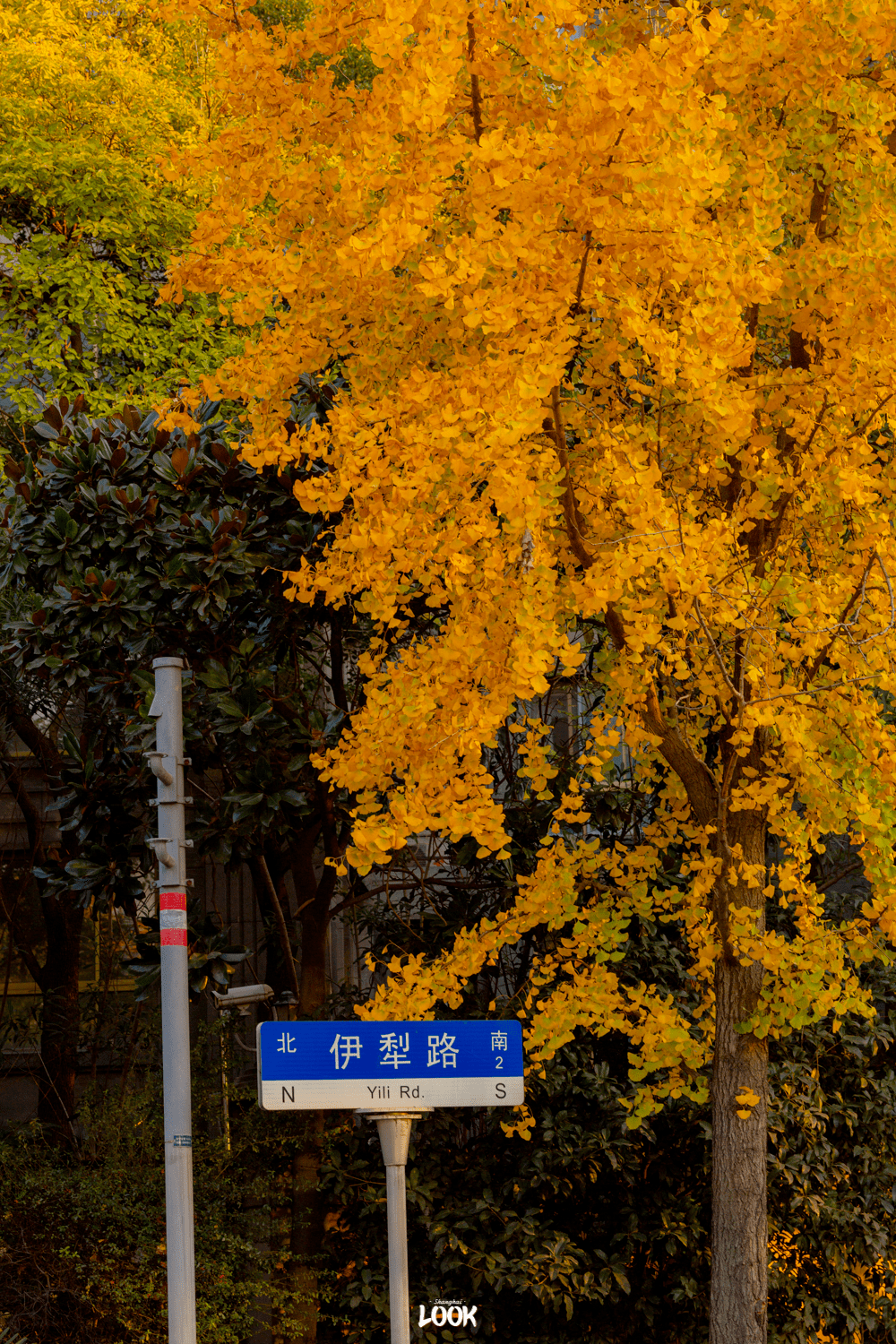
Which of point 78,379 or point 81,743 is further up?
point 78,379

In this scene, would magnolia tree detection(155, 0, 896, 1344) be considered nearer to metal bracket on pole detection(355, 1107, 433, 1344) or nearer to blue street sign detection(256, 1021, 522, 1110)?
blue street sign detection(256, 1021, 522, 1110)

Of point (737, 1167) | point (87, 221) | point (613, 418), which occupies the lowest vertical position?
point (737, 1167)

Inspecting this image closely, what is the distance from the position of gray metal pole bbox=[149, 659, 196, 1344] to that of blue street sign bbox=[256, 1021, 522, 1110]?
1401mm

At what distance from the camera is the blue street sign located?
4.06 metres

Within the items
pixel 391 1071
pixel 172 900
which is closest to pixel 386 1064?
pixel 391 1071

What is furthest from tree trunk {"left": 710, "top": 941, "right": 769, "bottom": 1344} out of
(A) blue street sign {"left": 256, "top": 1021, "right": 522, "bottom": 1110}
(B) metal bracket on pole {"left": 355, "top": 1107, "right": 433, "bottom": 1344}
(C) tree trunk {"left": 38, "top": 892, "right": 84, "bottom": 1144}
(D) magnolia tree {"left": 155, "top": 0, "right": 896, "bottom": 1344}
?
(C) tree trunk {"left": 38, "top": 892, "right": 84, "bottom": 1144}

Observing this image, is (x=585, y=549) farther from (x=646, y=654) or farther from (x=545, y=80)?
(x=545, y=80)

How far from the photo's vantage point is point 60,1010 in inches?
417

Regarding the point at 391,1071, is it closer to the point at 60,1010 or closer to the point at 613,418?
the point at 613,418

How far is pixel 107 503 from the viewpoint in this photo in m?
7.75

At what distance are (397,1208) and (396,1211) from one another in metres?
0.01

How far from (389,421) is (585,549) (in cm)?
107

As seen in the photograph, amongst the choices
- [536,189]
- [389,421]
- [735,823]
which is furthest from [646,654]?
[536,189]

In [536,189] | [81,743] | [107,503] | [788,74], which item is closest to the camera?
[536,189]
